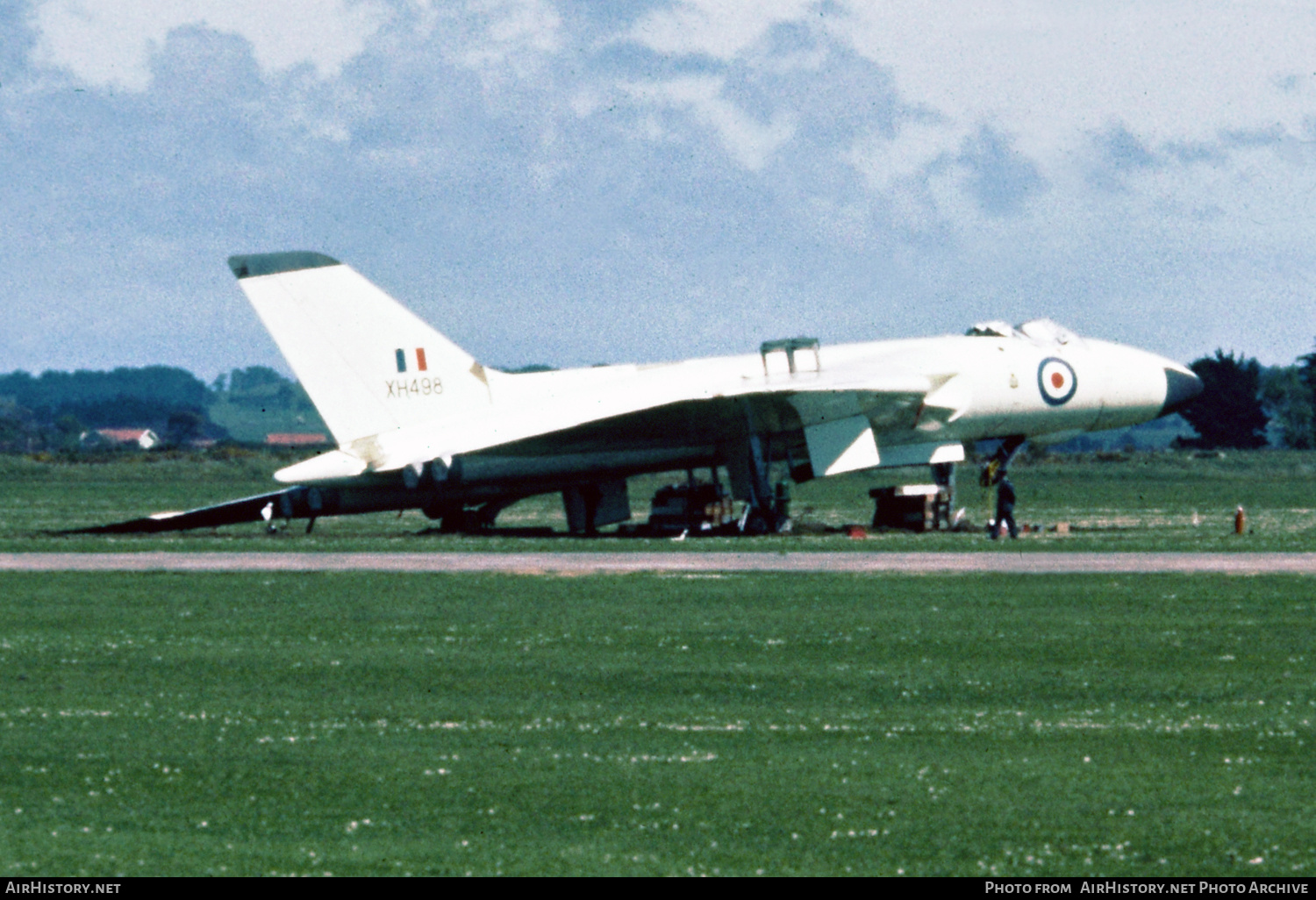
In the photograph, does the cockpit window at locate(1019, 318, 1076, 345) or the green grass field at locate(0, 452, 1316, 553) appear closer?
the green grass field at locate(0, 452, 1316, 553)

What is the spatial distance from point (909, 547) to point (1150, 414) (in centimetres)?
1156

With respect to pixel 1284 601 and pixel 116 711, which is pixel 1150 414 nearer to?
pixel 1284 601

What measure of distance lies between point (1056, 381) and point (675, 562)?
13.6m

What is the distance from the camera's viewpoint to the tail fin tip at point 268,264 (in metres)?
35.0

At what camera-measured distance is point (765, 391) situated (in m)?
35.8

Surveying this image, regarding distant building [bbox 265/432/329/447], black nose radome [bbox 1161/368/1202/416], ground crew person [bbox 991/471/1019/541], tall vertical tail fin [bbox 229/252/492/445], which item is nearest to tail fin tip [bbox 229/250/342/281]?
tall vertical tail fin [bbox 229/252/492/445]

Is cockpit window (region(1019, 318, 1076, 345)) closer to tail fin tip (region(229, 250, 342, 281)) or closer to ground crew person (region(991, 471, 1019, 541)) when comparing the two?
ground crew person (region(991, 471, 1019, 541))

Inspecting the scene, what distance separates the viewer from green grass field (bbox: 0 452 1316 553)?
34.0 m

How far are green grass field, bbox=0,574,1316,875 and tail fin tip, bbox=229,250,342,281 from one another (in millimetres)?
13804

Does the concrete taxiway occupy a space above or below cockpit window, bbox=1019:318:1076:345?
below

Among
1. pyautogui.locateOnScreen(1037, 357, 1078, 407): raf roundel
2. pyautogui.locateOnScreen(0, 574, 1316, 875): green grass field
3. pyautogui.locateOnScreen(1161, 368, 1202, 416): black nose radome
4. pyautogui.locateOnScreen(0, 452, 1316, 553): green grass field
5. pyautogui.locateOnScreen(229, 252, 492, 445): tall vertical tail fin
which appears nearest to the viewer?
pyautogui.locateOnScreen(0, 574, 1316, 875): green grass field

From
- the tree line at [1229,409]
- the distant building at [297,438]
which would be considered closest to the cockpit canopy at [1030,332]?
the tree line at [1229,409]

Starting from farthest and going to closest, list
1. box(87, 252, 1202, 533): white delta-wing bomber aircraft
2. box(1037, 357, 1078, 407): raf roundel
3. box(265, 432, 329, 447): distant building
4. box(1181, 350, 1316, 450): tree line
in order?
1. box(265, 432, 329, 447): distant building
2. box(1181, 350, 1316, 450): tree line
3. box(1037, 357, 1078, 407): raf roundel
4. box(87, 252, 1202, 533): white delta-wing bomber aircraft
